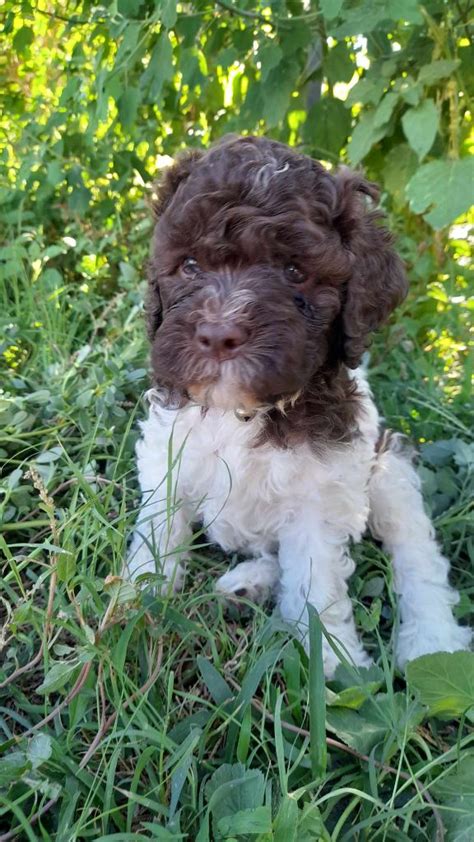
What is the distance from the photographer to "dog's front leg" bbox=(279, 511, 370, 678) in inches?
95.2

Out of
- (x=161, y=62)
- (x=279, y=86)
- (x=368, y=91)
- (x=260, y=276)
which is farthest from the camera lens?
(x=279, y=86)

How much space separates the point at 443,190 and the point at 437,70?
2.48 feet

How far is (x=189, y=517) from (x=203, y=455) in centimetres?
30

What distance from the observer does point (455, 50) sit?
3492 mm

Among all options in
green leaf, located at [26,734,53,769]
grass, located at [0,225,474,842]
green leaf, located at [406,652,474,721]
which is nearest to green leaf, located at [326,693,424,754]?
grass, located at [0,225,474,842]

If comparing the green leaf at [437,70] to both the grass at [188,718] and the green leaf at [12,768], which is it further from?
the green leaf at [12,768]

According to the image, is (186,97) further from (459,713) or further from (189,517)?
(459,713)

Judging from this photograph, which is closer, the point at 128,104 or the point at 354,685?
the point at 354,685

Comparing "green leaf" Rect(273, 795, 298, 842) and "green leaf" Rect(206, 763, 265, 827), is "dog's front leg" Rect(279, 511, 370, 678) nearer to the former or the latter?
"green leaf" Rect(206, 763, 265, 827)

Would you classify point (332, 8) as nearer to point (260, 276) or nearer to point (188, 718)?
point (260, 276)

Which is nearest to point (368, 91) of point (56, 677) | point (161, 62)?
point (161, 62)

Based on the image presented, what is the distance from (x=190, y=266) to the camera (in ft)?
7.59

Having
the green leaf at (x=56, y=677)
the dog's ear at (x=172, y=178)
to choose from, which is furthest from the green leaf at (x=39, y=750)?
the dog's ear at (x=172, y=178)

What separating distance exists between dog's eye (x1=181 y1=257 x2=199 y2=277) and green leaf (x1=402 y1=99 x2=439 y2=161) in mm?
1402
